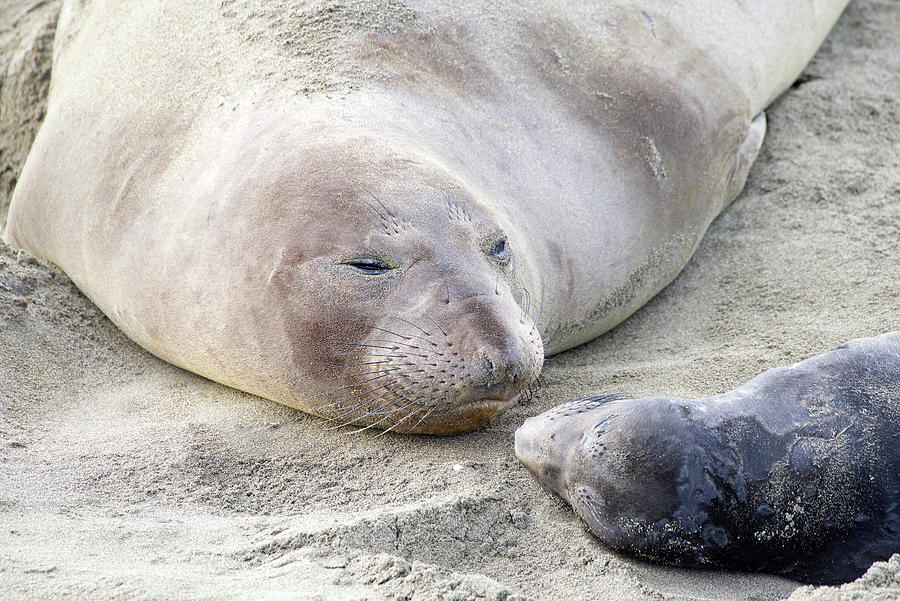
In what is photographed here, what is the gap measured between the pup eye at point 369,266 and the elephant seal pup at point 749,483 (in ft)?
2.35

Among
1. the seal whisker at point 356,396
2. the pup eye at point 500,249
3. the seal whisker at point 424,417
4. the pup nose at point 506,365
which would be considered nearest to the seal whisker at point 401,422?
the seal whisker at point 424,417

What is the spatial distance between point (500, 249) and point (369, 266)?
1.38 ft

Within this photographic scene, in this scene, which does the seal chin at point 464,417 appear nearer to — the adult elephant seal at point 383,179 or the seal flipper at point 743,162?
the adult elephant seal at point 383,179

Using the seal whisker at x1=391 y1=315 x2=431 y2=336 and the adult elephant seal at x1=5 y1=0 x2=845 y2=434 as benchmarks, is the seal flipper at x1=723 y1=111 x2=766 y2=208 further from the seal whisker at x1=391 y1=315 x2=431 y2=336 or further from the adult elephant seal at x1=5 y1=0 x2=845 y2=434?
the seal whisker at x1=391 y1=315 x2=431 y2=336

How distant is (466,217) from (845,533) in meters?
1.30

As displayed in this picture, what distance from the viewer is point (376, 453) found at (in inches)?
117

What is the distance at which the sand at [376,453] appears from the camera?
2.23m

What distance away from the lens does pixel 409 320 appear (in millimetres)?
2807

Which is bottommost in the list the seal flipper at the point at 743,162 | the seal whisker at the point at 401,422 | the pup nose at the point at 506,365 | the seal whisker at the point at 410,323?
the seal flipper at the point at 743,162

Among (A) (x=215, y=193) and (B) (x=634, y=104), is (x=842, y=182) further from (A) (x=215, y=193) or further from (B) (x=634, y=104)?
(A) (x=215, y=193)

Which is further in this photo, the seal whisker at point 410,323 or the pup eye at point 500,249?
the pup eye at point 500,249

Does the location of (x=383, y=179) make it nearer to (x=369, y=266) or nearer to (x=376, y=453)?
(x=369, y=266)

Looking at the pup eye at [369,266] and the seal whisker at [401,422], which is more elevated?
the pup eye at [369,266]

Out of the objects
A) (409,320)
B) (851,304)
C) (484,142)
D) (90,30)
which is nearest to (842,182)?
(851,304)
